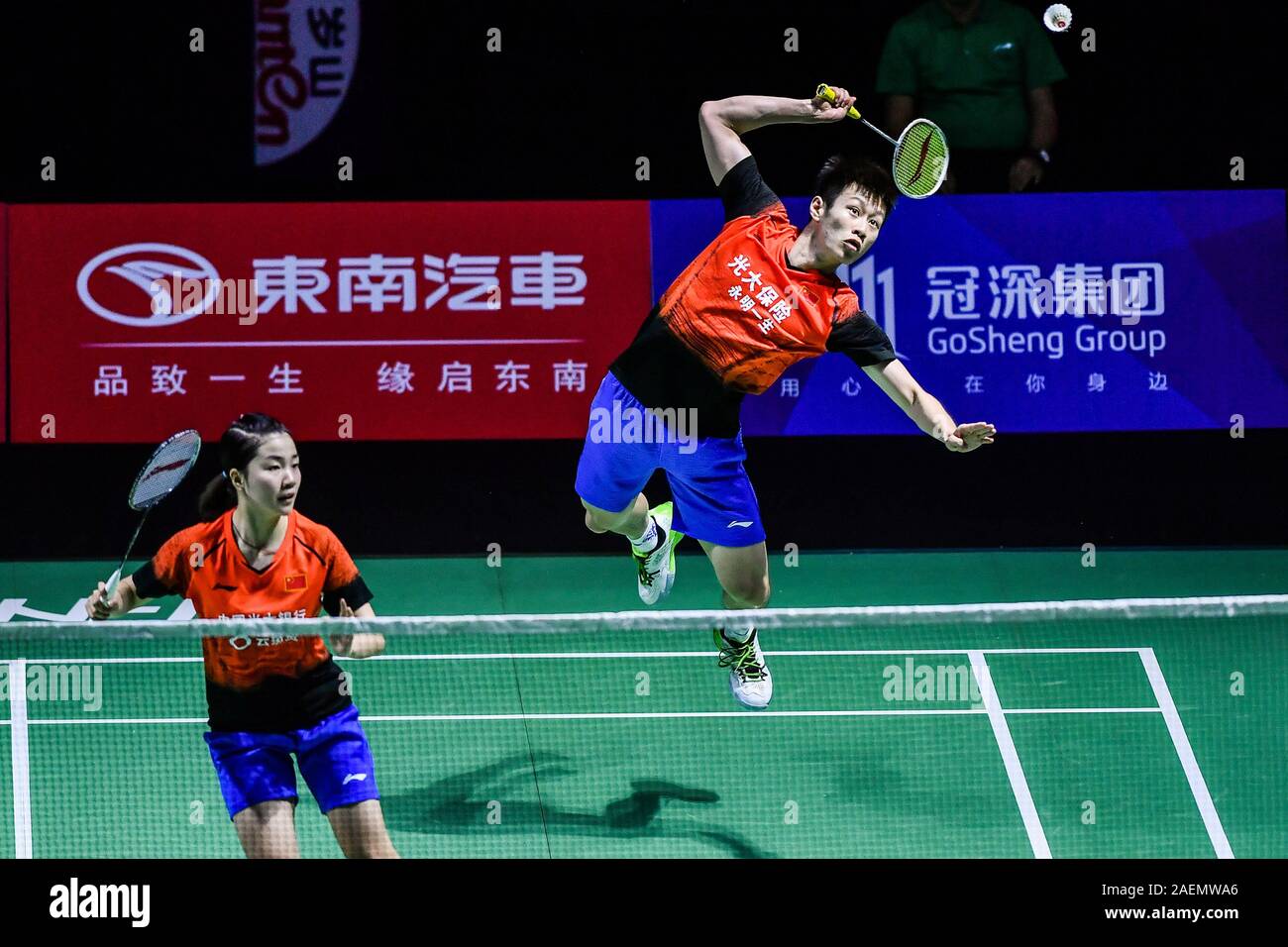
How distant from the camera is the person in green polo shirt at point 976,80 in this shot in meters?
9.65

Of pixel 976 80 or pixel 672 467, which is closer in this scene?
pixel 672 467

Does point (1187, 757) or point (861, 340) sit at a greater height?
point (861, 340)

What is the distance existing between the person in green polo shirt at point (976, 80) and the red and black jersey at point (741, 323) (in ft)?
10.5

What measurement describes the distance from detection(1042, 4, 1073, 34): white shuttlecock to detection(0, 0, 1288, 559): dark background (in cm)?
61

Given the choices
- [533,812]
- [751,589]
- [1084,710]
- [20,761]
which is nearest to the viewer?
[533,812]

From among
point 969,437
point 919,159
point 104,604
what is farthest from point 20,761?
point 919,159

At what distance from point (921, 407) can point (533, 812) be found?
6.44 feet

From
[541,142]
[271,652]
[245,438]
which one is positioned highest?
[541,142]

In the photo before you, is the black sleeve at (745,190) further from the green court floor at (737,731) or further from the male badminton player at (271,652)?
the male badminton player at (271,652)

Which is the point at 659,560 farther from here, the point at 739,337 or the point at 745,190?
the point at 745,190

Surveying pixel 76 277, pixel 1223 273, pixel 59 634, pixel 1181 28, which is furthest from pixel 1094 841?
pixel 76 277

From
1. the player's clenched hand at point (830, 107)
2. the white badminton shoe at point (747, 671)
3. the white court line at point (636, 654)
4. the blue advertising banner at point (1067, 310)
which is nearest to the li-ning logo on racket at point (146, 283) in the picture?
the white court line at point (636, 654)

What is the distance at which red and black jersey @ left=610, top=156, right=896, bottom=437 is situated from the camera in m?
6.57

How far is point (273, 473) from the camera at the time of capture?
4.98 meters
